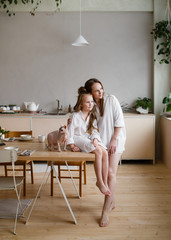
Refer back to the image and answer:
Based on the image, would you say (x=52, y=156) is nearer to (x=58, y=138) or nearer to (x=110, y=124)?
(x=58, y=138)

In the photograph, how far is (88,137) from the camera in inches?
112

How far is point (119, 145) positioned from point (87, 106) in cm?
54

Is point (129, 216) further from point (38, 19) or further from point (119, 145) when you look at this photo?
point (38, 19)

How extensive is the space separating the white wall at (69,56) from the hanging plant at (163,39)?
0.23 metres

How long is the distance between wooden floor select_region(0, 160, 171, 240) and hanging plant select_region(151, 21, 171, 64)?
2185 mm

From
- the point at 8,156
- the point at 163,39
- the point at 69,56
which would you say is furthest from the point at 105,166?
the point at 163,39

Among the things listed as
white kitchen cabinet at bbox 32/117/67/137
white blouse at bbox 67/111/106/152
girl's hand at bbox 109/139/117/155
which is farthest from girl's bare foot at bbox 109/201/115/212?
white kitchen cabinet at bbox 32/117/67/137

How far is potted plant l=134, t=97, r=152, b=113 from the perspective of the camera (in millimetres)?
5266

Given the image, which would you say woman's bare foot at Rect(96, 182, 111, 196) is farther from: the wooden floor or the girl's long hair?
the girl's long hair

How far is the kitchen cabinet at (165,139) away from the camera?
4829 mm

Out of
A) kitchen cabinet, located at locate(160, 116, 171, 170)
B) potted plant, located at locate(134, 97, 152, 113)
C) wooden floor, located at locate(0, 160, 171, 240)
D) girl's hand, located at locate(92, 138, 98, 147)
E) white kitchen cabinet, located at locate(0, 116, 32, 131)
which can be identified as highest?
potted plant, located at locate(134, 97, 152, 113)

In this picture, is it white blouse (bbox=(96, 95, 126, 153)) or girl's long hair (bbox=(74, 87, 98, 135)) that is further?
white blouse (bbox=(96, 95, 126, 153))

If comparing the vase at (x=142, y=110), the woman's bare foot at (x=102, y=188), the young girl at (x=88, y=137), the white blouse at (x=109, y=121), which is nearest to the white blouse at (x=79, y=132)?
the young girl at (x=88, y=137)

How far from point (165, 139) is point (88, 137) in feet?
8.58
